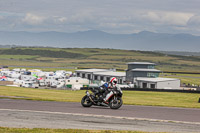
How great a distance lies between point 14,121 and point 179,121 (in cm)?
834

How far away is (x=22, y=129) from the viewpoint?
43.8ft

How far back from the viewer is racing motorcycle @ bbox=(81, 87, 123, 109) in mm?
21047

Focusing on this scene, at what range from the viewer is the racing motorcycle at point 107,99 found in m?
21.0

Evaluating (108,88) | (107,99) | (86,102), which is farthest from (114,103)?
(86,102)

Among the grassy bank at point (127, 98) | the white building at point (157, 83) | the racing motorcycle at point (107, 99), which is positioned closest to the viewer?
the racing motorcycle at point (107, 99)

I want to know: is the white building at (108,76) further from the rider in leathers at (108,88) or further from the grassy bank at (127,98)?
the rider in leathers at (108,88)

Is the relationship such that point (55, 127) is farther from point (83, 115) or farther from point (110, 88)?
point (110, 88)

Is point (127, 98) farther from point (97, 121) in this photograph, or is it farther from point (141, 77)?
point (141, 77)

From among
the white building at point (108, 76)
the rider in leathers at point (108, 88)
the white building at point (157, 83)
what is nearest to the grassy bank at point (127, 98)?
the rider in leathers at point (108, 88)

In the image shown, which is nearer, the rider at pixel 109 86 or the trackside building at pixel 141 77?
the rider at pixel 109 86

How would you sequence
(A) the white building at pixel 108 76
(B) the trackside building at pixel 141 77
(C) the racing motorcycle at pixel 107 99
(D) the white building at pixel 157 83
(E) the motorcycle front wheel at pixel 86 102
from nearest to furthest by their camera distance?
1. (C) the racing motorcycle at pixel 107 99
2. (E) the motorcycle front wheel at pixel 86 102
3. (D) the white building at pixel 157 83
4. (B) the trackside building at pixel 141 77
5. (A) the white building at pixel 108 76

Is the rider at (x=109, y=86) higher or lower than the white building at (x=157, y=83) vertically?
lower

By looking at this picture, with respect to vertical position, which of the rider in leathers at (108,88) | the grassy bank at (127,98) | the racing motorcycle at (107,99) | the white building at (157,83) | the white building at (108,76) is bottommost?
the grassy bank at (127,98)

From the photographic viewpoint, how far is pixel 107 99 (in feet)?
69.9
